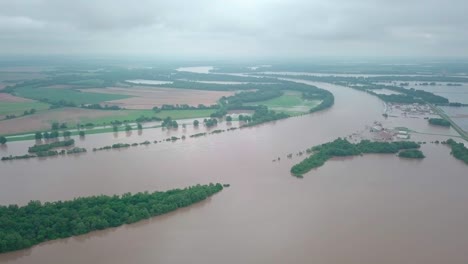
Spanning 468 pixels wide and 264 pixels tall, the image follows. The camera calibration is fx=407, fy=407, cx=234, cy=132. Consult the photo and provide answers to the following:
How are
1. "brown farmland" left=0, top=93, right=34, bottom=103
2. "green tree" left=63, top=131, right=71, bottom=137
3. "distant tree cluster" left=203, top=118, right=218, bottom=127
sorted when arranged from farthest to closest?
1. "brown farmland" left=0, top=93, right=34, bottom=103
2. "distant tree cluster" left=203, top=118, right=218, bottom=127
3. "green tree" left=63, top=131, right=71, bottom=137

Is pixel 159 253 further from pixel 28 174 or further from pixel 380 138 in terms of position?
pixel 380 138

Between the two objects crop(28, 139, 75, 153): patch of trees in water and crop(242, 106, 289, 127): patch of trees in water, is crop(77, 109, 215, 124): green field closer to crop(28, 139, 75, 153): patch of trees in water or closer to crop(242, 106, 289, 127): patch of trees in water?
crop(242, 106, 289, 127): patch of trees in water

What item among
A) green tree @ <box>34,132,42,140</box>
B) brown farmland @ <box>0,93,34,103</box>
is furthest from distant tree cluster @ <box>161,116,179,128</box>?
brown farmland @ <box>0,93,34,103</box>

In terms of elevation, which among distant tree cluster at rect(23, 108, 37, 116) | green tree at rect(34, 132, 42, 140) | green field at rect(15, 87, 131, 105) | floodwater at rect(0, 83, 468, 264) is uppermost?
green field at rect(15, 87, 131, 105)

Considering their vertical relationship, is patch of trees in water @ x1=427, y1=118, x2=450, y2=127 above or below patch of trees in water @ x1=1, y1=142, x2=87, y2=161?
above

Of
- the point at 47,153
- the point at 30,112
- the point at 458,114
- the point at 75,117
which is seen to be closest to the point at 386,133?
the point at 458,114

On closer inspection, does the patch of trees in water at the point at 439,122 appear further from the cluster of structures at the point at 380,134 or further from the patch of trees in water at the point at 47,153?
the patch of trees in water at the point at 47,153

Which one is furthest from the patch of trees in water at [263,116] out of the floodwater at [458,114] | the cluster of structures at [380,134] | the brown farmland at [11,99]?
the brown farmland at [11,99]
